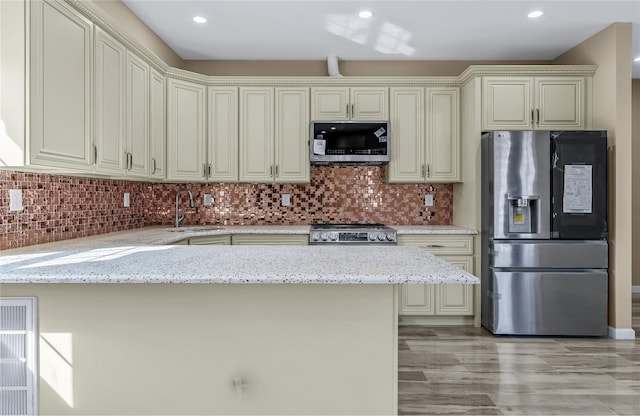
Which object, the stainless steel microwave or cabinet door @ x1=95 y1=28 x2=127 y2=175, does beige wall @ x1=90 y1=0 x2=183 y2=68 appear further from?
the stainless steel microwave

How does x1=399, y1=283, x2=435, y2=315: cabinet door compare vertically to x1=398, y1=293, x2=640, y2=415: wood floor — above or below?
above

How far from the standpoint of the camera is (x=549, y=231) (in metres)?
3.60

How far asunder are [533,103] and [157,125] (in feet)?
11.4

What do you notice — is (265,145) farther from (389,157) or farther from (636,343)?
(636,343)

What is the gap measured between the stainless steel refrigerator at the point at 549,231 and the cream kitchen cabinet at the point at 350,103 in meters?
1.16

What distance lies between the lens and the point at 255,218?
4.57 metres

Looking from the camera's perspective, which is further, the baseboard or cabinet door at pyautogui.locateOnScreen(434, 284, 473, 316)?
cabinet door at pyautogui.locateOnScreen(434, 284, 473, 316)

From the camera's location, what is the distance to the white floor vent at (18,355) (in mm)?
1715

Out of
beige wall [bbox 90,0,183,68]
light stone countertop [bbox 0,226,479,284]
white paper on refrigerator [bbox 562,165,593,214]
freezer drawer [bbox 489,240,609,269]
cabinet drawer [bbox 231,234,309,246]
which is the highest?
beige wall [bbox 90,0,183,68]

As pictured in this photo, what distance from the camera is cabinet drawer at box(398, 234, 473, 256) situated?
155 inches

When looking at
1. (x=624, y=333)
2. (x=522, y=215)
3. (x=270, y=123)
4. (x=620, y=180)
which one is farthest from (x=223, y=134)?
(x=624, y=333)

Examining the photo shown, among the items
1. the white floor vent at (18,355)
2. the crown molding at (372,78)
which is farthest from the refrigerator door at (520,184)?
the white floor vent at (18,355)

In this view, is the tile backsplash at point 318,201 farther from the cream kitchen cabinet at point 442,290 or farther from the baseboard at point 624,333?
the baseboard at point 624,333

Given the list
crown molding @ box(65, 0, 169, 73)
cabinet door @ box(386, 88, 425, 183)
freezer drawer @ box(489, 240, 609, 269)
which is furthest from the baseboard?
crown molding @ box(65, 0, 169, 73)
